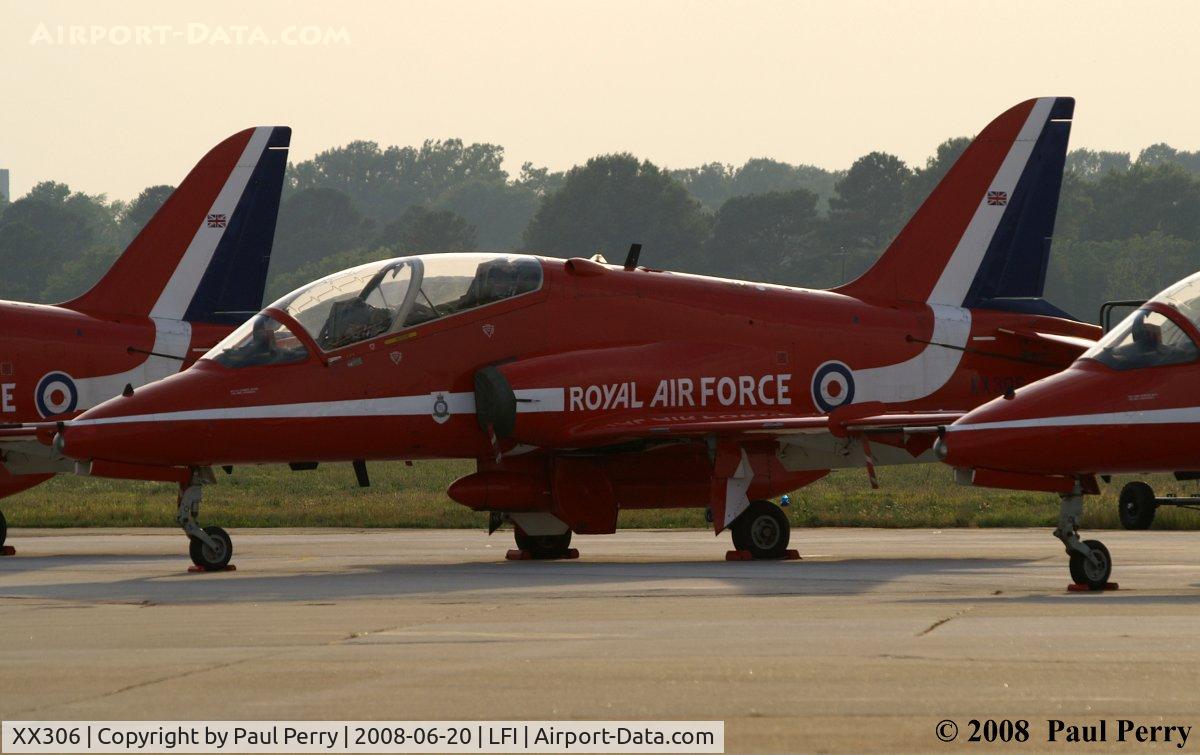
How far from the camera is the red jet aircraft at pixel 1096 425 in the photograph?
15.7 m

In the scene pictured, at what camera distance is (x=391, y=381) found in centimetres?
2083

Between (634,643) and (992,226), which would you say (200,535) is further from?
(992,226)

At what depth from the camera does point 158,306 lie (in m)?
26.4

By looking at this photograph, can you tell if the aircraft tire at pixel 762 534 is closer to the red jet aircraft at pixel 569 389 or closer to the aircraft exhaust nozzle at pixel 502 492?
the red jet aircraft at pixel 569 389

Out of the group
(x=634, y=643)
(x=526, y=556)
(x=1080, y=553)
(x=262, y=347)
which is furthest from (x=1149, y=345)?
(x=262, y=347)

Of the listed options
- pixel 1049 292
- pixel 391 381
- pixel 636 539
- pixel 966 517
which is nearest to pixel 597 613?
pixel 391 381

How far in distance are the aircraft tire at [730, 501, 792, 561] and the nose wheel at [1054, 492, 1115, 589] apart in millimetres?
5209

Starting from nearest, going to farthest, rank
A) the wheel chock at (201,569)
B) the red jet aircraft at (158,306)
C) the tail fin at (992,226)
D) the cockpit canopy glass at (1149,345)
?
the cockpit canopy glass at (1149,345) < the wheel chock at (201,569) < the tail fin at (992,226) < the red jet aircraft at (158,306)

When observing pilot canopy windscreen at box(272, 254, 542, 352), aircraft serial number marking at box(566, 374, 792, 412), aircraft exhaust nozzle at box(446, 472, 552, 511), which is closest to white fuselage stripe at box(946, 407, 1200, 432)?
aircraft serial number marking at box(566, 374, 792, 412)

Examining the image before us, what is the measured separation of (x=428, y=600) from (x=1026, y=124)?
1206cm

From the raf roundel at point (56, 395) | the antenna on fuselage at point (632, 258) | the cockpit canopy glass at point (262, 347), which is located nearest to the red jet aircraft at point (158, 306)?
the raf roundel at point (56, 395)

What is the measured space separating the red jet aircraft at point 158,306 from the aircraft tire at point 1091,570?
43.2 feet

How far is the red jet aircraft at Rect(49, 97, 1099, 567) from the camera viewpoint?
20203 millimetres

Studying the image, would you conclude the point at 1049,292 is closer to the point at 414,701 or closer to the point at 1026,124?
the point at 1026,124
